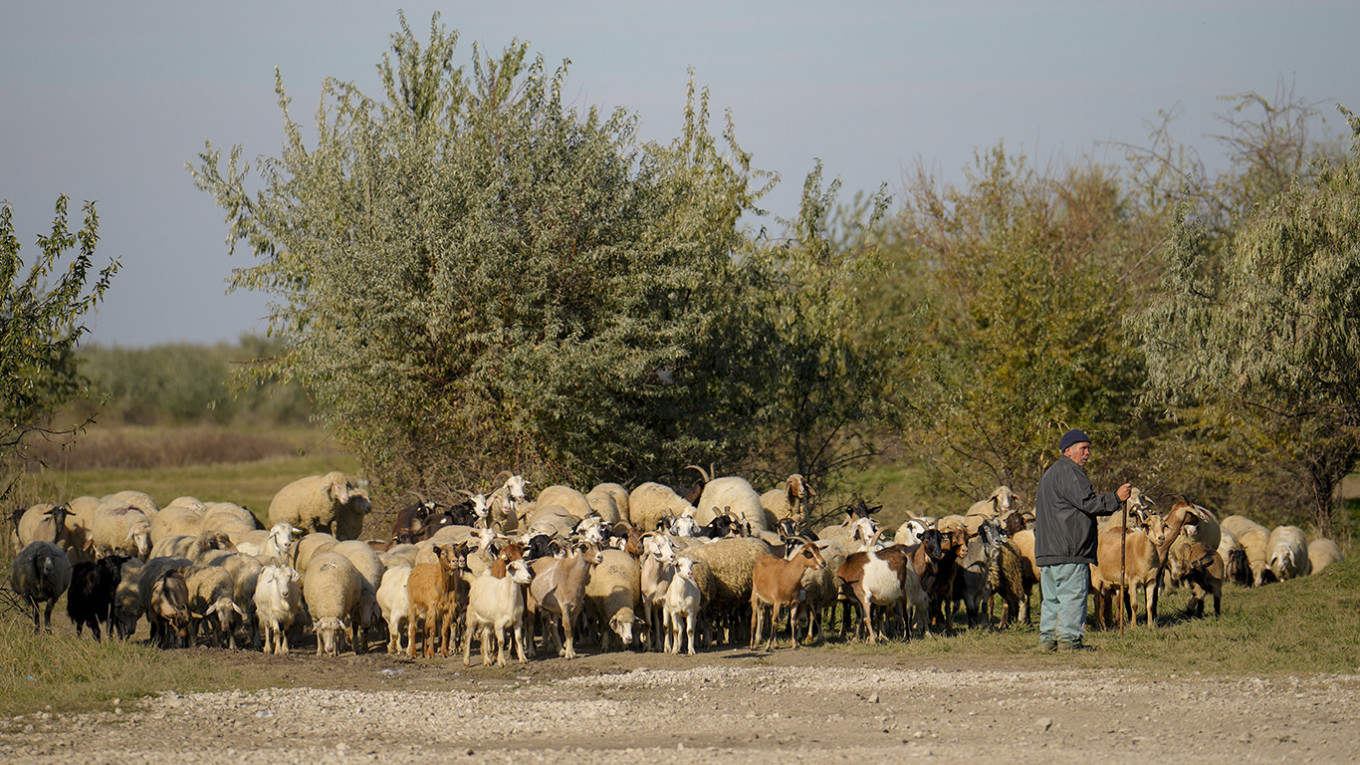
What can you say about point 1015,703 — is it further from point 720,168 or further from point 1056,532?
point 720,168

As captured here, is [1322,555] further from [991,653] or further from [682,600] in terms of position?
[682,600]

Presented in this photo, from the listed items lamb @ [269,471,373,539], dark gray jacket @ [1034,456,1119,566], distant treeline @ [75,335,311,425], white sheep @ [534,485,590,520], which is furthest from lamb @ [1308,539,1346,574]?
distant treeline @ [75,335,311,425]

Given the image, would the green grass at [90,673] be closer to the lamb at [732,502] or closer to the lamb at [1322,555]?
the lamb at [732,502]

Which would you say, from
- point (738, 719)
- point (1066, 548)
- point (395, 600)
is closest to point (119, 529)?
point (395, 600)

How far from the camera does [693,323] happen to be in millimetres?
22812

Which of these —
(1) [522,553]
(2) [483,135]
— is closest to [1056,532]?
(1) [522,553]

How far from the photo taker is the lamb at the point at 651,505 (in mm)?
19266

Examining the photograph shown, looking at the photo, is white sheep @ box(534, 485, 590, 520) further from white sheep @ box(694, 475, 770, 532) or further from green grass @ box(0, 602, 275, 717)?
Result: green grass @ box(0, 602, 275, 717)

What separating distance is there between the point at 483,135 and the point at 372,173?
1.98m

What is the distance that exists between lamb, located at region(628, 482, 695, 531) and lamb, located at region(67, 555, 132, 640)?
7240 millimetres

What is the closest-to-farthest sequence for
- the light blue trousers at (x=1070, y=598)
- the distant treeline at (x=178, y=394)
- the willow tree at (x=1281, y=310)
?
the light blue trousers at (x=1070, y=598) → the willow tree at (x=1281, y=310) → the distant treeline at (x=178, y=394)

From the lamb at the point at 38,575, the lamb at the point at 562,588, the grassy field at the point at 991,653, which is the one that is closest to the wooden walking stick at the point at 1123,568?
the grassy field at the point at 991,653

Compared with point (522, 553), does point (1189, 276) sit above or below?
above

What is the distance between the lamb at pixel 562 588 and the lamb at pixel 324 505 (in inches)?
312
